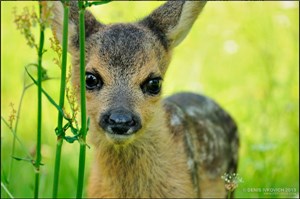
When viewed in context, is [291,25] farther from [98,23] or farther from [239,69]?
[98,23]

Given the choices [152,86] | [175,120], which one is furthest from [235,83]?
[152,86]

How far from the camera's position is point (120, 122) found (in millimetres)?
5293

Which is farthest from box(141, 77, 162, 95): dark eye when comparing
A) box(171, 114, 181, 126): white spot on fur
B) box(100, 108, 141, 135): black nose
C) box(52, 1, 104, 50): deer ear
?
box(171, 114, 181, 126): white spot on fur

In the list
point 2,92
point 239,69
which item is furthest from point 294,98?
point 2,92

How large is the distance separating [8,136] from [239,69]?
329 centimetres

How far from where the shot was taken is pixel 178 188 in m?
6.50

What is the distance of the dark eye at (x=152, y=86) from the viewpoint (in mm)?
5939

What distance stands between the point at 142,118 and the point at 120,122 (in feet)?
1.45

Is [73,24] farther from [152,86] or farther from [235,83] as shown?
[235,83]

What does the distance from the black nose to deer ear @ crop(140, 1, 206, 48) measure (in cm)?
126

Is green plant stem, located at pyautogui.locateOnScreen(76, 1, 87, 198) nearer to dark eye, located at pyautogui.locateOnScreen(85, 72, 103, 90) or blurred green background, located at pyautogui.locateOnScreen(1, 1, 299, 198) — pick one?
dark eye, located at pyautogui.locateOnScreen(85, 72, 103, 90)

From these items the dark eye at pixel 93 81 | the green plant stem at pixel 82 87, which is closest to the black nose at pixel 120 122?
the dark eye at pixel 93 81

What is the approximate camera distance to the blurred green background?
7.70m

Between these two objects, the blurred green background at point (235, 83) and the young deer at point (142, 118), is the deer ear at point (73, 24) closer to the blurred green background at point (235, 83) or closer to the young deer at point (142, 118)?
the young deer at point (142, 118)
